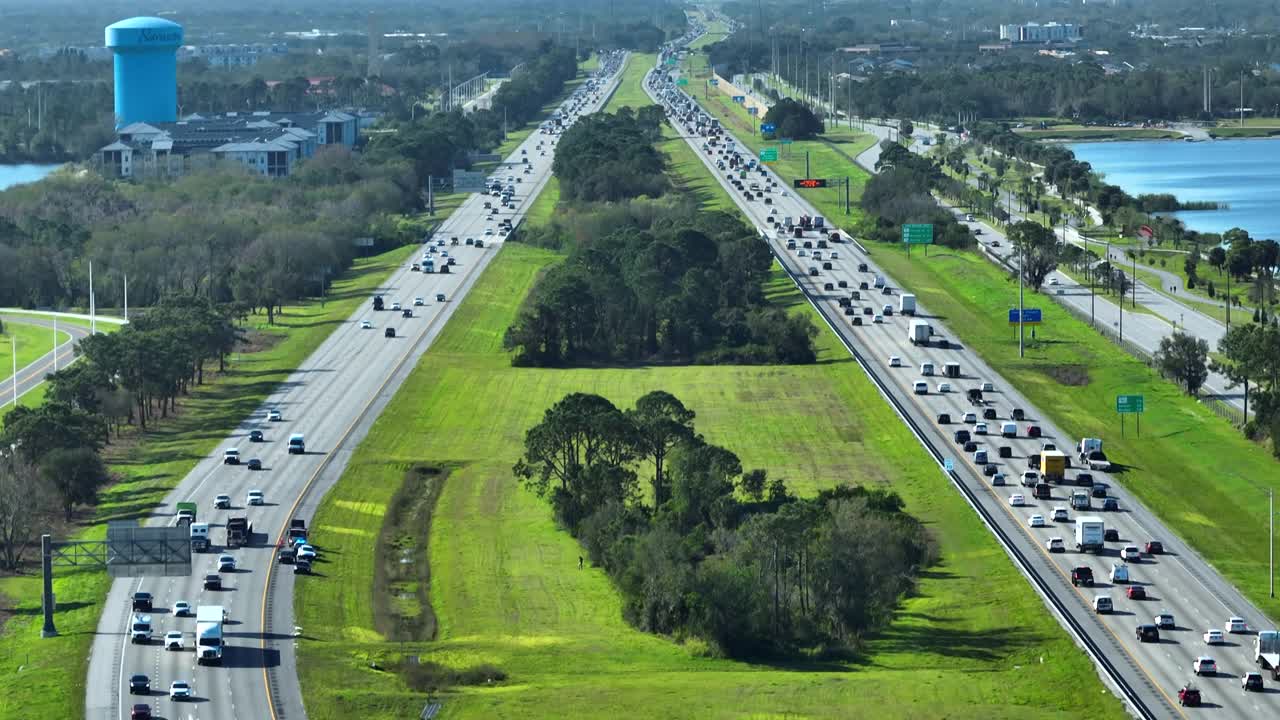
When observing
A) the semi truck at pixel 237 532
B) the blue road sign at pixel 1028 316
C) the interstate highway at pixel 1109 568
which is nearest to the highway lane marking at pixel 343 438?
the semi truck at pixel 237 532

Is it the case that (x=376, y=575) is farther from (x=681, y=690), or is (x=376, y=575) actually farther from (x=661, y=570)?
(x=681, y=690)

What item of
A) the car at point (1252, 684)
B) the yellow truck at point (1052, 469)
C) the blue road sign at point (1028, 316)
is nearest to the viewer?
the car at point (1252, 684)

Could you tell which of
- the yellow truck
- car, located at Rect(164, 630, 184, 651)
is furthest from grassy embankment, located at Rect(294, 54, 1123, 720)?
the yellow truck

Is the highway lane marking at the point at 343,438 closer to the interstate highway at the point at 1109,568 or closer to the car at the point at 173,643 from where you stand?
the car at the point at 173,643

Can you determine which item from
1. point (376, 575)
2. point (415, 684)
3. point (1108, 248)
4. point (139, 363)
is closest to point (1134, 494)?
point (376, 575)

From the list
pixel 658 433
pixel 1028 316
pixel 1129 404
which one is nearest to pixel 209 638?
pixel 658 433
